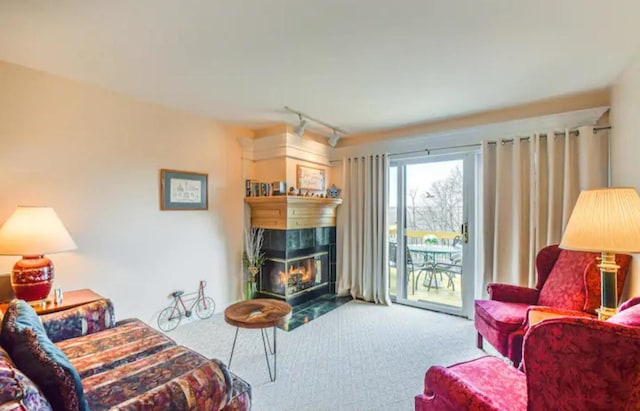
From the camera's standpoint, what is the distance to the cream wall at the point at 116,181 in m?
2.29

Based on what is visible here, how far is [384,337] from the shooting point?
9.71ft

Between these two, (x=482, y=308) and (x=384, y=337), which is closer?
(x=482, y=308)

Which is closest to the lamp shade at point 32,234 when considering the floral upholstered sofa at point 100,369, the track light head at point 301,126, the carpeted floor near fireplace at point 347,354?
the floral upholstered sofa at point 100,369

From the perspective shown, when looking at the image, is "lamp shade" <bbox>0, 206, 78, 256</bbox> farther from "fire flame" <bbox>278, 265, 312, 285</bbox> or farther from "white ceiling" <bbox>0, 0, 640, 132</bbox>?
"fire flame" <bbox>278, 265, 312, 285</bbox>

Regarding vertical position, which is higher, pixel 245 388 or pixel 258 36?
pixel 258 36

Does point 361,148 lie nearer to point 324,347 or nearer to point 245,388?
point 324,347

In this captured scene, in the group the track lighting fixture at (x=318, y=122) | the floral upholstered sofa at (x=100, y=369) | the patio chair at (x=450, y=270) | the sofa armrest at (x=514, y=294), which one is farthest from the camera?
the patio chair at (x=450, y=270)

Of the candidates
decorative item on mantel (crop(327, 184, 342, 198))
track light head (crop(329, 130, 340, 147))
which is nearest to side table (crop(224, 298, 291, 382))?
decorative item on mantel (crop(327, 184, 342, 198))

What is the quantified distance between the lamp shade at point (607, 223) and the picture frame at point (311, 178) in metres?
2.86

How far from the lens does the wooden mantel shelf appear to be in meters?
3.68

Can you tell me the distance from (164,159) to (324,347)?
8.23 ft

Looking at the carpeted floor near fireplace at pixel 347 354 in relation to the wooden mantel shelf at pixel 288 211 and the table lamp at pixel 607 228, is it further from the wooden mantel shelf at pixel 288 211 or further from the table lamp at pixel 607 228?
the table lamp at pixel 607 228

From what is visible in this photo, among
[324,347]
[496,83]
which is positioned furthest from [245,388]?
[496,83]

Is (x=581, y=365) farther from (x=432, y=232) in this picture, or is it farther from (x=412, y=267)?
(x=412, y=267)
